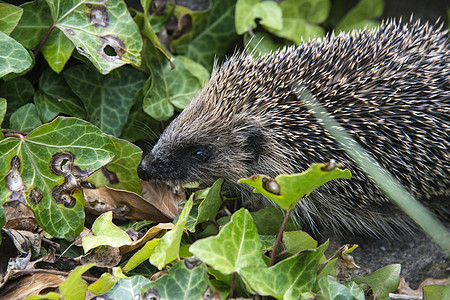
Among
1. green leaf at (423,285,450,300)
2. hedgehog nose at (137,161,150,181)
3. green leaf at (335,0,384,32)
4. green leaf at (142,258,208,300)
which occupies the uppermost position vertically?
green leaf at (335,0,384,32)

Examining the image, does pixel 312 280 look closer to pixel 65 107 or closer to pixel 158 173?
pixel 158 173

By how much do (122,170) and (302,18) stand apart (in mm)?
2193

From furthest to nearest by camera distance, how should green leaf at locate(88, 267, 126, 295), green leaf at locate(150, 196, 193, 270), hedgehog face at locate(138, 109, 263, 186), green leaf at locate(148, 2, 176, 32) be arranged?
green leaf at locate(148, 2, 176, 32) < hedgehog face at locate(138, 109, 263, 186) < green leaf at locate(88, 267, 126, 295) < green leaf at locate(150, 196, 193, 270)

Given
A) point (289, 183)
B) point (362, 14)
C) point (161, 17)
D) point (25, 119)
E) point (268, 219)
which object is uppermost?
point (362, 14)

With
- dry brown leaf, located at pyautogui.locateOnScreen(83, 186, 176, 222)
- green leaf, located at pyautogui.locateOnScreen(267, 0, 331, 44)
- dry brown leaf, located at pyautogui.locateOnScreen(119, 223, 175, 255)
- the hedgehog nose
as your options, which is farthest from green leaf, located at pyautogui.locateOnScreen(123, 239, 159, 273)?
green leaf, located at pyautogui.locateOnScreen(267, 0, 331, 44)

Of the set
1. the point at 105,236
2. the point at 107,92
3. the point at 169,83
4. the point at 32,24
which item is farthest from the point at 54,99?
the point at 105,236

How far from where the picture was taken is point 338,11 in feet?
16.0

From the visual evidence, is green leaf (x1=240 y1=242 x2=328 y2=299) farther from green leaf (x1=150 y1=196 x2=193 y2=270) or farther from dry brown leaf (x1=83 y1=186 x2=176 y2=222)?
dry brown leaf (x1=83 y1=186 x2=176 y2=222)

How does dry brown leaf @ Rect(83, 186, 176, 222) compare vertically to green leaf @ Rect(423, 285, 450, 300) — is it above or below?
below

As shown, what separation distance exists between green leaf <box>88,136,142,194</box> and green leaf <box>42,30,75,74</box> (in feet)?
2.06

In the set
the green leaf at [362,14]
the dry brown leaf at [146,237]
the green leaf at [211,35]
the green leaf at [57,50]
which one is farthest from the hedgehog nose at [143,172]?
the green leaf at [362,14]

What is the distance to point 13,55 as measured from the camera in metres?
2.92

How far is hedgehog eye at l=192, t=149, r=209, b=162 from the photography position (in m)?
3.34

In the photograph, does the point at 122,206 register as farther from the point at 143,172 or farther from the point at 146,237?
the point at 146,237
